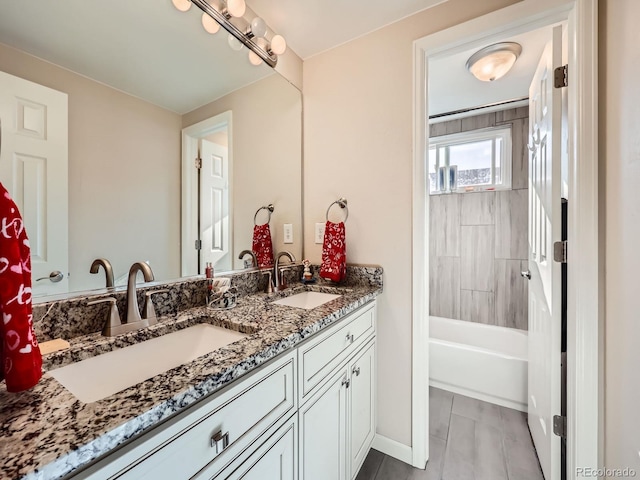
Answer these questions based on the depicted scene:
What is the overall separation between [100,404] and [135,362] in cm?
35

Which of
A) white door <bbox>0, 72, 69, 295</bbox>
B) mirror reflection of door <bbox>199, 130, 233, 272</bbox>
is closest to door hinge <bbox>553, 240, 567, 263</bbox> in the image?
mirror reflection of door <bbox>199, 130, 233, 272</bbox>

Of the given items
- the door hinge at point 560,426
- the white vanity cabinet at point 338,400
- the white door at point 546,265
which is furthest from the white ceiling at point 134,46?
the door hinge at point 560,426

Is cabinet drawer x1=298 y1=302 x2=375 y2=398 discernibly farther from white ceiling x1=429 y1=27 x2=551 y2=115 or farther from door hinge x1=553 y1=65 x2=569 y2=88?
white ceiling x1=429 y1=27 x2=551 y2=115

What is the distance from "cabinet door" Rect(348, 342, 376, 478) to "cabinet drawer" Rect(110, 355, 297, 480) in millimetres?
491

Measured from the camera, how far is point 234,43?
1.39 meters

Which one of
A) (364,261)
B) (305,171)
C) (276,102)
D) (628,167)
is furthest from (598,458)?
(276,102)

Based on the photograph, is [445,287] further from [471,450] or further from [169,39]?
[169,39]

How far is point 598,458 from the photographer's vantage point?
3.57 feet

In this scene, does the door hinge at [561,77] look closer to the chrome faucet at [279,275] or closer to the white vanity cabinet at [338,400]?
the white vanity cabinet at [338,400]

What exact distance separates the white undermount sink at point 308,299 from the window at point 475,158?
75.4 inches

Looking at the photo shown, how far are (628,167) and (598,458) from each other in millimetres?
1122

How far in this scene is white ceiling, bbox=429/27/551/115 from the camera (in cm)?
169

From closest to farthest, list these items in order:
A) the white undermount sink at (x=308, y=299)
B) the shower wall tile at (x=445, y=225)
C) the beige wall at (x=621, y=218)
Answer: the beige wall at (x=621, y=218) → the white undermount sink at (x=308, y=299) → the shower wall tile at (x=445, y=225)

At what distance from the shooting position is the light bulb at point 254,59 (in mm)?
1488
